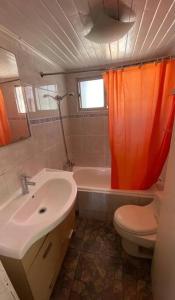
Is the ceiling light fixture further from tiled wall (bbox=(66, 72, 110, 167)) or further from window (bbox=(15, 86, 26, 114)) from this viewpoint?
tiled wall (bbox=(66, 72, 110, 167))

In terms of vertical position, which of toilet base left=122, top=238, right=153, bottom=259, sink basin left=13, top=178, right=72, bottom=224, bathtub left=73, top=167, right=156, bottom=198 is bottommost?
toilet base left=122, top=238, right=153, bottom=259

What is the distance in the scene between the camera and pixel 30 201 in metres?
1.17

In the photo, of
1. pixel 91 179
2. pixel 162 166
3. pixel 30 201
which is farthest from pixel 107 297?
pixel 91 179

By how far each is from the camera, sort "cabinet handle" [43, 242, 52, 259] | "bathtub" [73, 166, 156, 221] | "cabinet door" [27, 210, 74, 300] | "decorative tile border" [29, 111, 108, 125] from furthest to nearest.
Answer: "bathtub" [73, 166, 156, 221] → "decorative tile border" [29, 111, 108, 125] → "cabinet handle" [43, 242, 52, 259] → "cabinet door" [27, 210, 74, 300]

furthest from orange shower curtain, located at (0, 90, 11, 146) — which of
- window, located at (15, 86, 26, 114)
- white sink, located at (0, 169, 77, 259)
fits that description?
white sink, located at (0, 169, 77, 259)

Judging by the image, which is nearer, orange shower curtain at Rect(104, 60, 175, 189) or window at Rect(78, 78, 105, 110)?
orange shower curtain at Rect(104, 60, 175, 189)

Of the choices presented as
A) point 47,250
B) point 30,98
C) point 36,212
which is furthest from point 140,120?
point 47,250

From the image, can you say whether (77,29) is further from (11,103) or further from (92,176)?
(92,176)

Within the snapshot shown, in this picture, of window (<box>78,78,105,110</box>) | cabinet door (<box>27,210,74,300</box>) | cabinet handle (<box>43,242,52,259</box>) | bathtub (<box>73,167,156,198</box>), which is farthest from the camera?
bathtub (<box>73,167,156,198</box>)

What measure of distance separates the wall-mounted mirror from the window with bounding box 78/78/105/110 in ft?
4.28

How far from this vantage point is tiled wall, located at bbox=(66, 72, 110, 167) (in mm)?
2393

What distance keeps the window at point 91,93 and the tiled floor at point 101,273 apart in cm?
195

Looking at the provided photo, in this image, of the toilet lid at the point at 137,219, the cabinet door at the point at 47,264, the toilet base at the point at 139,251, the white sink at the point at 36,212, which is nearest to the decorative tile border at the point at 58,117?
the white sink at the point at 36,212

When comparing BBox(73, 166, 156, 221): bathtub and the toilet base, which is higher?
BBox(73, 166, 156, 221): bathtub
